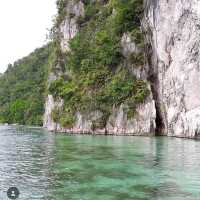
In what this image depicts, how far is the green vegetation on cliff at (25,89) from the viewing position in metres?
90.9

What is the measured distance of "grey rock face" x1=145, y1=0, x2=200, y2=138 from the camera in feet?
121

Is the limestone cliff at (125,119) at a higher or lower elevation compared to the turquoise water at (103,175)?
higher

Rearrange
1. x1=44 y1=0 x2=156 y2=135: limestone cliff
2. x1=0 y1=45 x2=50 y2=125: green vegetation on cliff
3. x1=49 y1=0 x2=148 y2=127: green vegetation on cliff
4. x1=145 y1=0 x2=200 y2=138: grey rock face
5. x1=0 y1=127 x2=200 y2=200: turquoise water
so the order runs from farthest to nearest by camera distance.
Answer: x1=0 y1=45 x2=50 y2=125: green vegetation on cliff, x1=49 y1=0 x2=148 y2=127: green vegetation on cliff, x1=44 y1=0 x2=156 y2=135: limestone cliff, x1=145 y1=0 x2=200 y2=138: grey rock face, x1=0 y1=127 x2=200 y2=200: turquoise water

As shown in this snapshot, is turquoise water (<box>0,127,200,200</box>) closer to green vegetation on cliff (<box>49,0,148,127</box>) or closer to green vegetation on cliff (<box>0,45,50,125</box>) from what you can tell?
green vegetation on cliff (<box>49,0,148,127</box>)

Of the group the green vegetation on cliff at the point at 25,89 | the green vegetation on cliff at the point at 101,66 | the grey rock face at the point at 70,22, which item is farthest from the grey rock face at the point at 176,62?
the green vegetation on cliff at the point at 25,89

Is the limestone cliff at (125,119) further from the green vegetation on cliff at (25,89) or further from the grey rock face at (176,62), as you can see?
the green vegetation on cliff at (25,89)

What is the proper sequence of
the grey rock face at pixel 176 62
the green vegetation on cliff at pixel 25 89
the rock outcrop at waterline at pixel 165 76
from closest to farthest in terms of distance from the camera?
the grey rock face at pixel 176 62 → the rock outcrop at waterline at pixel 165 76 → the green vegetation on cliff at pixel 25 89

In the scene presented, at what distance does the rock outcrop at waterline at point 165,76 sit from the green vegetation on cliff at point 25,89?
39.2 meters

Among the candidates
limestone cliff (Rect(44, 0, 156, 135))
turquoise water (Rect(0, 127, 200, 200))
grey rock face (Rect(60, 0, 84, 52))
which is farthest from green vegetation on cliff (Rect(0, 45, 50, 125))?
A: turquoise water (Rect(0, 127, 200, 200))

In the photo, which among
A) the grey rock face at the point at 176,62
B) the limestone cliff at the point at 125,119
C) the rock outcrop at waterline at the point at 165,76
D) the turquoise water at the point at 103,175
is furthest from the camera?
the limestone cliff at the point at 125,119

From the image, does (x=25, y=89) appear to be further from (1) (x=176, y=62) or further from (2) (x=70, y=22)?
(1) (x=176, y=62)

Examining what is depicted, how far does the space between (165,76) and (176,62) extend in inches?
114

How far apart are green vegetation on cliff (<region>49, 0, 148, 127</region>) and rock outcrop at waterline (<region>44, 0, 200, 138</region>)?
0.82 meters

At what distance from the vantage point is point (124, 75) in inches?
1877
